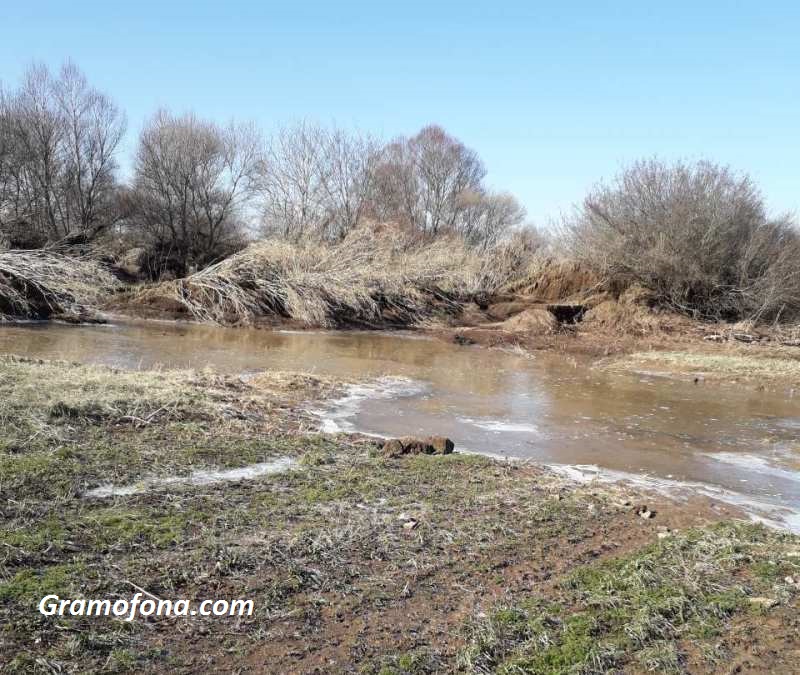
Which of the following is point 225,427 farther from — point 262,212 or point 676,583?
point 262,212

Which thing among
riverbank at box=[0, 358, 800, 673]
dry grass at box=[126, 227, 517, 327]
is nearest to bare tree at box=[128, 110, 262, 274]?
dry grass at box=[126, 227, 517, 327]

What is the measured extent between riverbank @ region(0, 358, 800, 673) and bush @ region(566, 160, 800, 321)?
20338mm

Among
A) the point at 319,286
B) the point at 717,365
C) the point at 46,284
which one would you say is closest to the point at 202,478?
the point at 46,284

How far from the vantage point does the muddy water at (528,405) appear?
8.73m

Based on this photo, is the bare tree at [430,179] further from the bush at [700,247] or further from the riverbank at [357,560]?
the riverbank at [357,560]

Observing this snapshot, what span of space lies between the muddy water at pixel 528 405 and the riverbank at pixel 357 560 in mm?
1497

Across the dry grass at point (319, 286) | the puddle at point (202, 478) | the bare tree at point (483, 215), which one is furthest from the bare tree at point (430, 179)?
the puddle at point (202, 478)

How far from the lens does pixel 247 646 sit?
375 centimetres

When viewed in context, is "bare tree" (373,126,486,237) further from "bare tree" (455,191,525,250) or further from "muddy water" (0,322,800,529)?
"muddy water" (0,322,800,529)

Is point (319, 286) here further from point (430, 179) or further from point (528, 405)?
point (430, 179)

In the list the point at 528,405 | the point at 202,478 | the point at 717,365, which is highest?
the point at 717,365

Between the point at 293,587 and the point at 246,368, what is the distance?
10649mm

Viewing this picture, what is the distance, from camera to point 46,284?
18.9 meters

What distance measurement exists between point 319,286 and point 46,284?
27.3 ft
